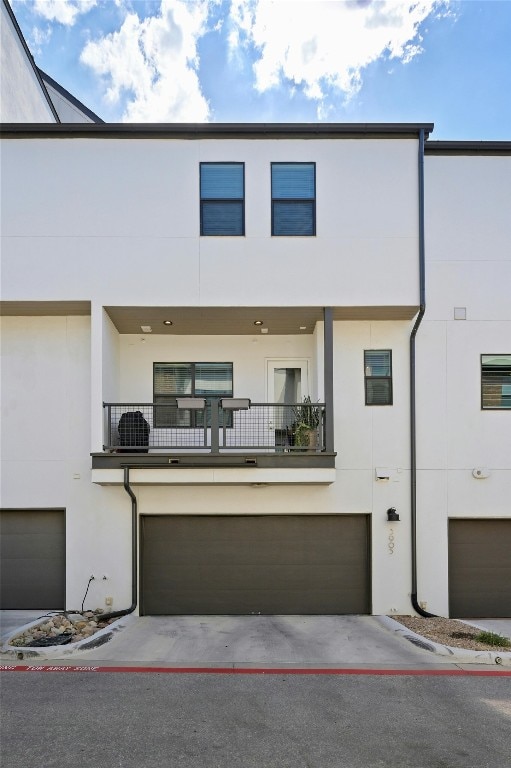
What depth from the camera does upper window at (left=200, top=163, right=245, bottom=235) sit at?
8.38m

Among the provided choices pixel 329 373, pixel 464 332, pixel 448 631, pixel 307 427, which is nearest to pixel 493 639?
pixel 448 631

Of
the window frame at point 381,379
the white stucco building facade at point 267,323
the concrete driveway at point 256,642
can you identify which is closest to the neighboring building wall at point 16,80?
the white stucco building facade at point 267,323

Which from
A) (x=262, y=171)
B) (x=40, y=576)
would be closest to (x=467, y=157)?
(x=262, y=171)

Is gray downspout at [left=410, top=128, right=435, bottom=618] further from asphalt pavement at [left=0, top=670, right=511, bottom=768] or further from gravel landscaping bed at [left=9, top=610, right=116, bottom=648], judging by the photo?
gravel landscaping bed at [left=9, top=610, right=116, bottom=648]

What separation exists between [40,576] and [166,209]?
7152 millimetres

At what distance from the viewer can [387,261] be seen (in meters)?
8.30

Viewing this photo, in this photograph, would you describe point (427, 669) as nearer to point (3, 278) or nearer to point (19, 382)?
point (19, 382)

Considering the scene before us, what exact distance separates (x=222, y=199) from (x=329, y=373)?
3752 mm

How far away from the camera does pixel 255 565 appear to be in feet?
27.8

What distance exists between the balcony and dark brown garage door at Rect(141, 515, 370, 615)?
125 centimetres

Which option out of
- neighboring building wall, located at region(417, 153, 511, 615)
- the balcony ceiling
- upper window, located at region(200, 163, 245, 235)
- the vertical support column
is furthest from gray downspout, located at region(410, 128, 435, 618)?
upper window, located at region(200, 163, 245, 235)

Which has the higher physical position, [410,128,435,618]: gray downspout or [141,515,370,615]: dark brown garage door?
[410,128,435,618]: gray downspout

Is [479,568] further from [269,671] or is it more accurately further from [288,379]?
[288,379]

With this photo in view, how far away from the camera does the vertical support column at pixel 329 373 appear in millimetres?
7902
